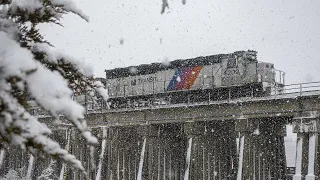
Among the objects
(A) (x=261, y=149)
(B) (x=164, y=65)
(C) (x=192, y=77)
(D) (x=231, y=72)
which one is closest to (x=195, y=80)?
(C) (x=192, y=77)

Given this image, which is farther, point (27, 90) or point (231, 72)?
point (231, 72)

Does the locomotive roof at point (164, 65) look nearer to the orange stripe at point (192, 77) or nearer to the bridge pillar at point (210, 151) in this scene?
the orange stripe at point (192, 77)

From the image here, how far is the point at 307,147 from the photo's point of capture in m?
18.2

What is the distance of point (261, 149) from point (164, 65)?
1025 centimetres

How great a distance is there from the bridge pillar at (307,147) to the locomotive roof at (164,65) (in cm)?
805

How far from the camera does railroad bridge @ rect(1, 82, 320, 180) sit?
61.6 ft

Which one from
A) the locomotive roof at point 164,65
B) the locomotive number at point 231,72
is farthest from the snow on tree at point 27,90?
the locomotive roof at point 164,65

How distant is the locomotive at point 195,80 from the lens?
2447 centimetres

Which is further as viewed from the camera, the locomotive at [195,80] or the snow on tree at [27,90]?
the locomotive at [195,80]

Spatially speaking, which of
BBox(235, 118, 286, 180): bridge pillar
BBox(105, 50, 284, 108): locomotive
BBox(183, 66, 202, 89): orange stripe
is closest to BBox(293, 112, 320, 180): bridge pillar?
BBox(235, 118, 286, 180): bridge pillar

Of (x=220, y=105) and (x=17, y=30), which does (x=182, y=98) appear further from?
Answer: (x=17, y=30)

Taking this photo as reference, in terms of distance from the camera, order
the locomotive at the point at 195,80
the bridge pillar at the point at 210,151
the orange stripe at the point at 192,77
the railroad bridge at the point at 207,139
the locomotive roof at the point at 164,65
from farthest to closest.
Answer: the orange stripe at the point at 192,77 → the locomotive roof at the point at 164,65 → the locomotive at the point at 195,80 → the bridge pillar at the point at 210,151 → the railroad bridge at the point at 207,139

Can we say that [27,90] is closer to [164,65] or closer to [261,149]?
[261,149]

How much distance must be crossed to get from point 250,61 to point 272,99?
5947mm
